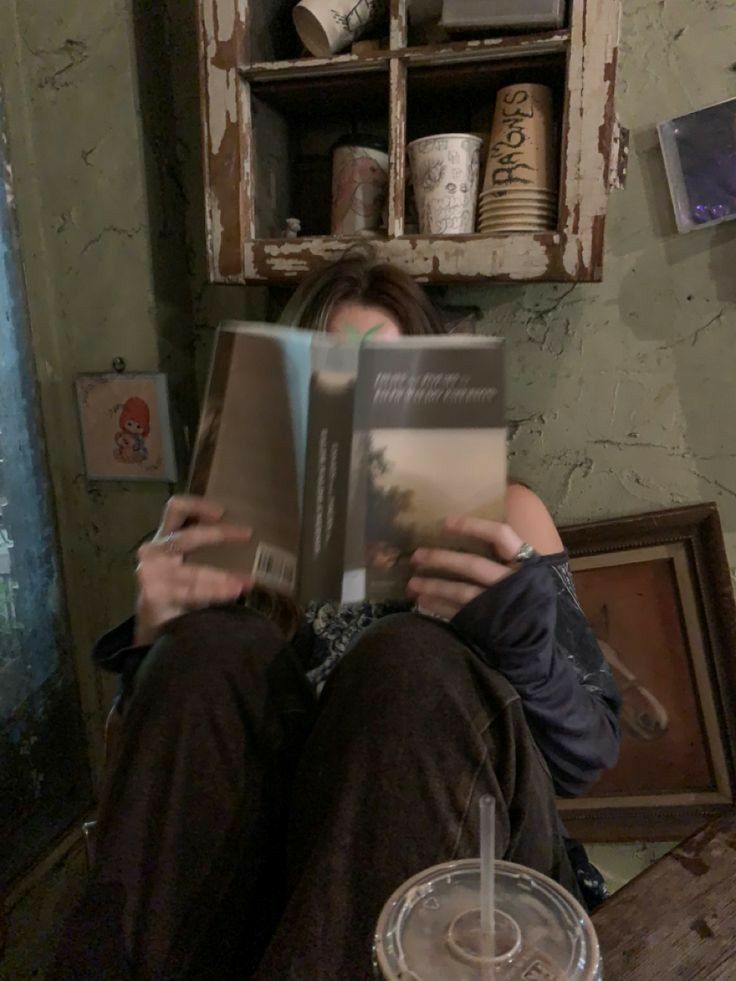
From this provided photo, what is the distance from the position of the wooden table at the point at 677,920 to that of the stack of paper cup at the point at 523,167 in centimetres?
60

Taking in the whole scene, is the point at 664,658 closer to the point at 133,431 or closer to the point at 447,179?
the point at 447,179

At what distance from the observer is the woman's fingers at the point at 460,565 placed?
23.0 inches

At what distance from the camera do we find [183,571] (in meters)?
0.65

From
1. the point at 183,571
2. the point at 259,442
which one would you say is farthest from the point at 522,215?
the point at 183,571

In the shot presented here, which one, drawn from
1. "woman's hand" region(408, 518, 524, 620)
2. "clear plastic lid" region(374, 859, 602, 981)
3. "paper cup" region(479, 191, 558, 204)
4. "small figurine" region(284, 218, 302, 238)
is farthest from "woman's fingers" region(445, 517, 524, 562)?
"small figurine" region(284, 218, 302, 238)

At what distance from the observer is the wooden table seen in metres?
0.51

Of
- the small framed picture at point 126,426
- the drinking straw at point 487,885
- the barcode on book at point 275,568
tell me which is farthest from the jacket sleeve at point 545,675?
the small framed picture at point 126,426

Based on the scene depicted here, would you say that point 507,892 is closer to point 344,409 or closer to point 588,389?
point 344,409

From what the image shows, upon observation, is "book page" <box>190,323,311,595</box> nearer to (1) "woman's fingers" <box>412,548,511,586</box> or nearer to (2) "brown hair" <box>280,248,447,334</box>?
(1) "woman's fingers" <box>412,548,511,586</box>

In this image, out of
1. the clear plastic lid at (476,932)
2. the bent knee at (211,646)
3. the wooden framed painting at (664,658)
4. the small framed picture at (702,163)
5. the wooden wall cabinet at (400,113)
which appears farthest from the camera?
the wooden framed painting at (664,658)

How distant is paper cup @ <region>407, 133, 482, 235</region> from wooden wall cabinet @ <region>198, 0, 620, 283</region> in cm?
2

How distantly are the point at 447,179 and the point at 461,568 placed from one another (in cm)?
44

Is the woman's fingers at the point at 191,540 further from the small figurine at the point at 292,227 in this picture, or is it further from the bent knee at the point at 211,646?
the small figurine at the point at 292,227

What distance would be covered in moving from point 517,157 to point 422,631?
507 mm
